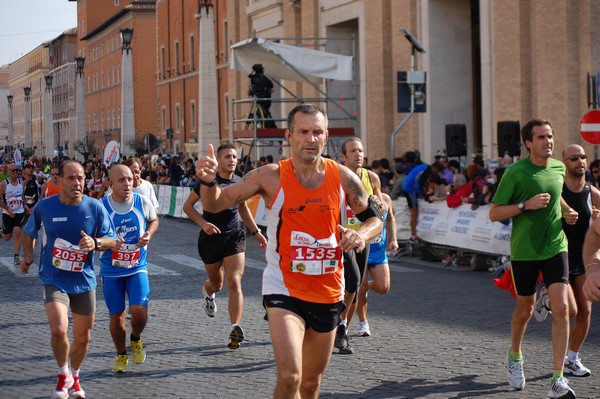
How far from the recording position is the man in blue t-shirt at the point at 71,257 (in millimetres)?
8547

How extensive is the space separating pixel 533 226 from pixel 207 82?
28970mm

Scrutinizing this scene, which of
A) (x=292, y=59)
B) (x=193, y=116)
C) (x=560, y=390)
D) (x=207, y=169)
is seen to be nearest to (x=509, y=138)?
(x=292, y=59)

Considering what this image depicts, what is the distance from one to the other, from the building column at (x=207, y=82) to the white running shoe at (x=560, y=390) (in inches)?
1130

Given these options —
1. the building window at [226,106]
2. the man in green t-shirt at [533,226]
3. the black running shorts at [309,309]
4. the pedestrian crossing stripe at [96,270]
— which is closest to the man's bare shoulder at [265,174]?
the black running shorts at [309,309]

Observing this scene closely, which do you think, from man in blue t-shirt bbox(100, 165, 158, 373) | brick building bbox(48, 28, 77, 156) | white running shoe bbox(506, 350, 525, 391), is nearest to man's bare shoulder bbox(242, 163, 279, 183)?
white running shoe bbox(506, 350, 525, 391)

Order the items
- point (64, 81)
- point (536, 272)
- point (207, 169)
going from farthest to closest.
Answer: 1. point (64, 81)
2. point (536, 272)
3. point (207, 169)

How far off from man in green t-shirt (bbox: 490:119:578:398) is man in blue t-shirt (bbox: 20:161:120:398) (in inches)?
119

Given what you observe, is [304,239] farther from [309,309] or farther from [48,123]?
[48,123]

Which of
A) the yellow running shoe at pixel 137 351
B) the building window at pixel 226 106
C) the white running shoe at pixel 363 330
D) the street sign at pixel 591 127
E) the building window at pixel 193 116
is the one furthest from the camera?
the building window at pixel 193 116

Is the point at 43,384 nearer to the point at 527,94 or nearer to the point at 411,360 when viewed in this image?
the point at 411,360

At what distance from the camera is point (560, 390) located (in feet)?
26.3

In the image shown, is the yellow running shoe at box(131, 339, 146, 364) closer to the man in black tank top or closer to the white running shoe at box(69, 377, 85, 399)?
the white running shoe at box(69, 377, 85, 399)

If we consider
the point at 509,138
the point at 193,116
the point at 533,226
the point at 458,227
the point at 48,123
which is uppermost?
the point at 48,123

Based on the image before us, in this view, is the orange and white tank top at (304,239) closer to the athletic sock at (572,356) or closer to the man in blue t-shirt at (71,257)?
the man in blue t-shirt at (71,257)
